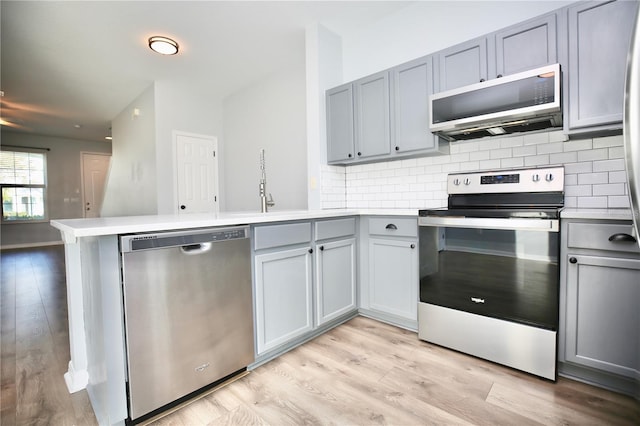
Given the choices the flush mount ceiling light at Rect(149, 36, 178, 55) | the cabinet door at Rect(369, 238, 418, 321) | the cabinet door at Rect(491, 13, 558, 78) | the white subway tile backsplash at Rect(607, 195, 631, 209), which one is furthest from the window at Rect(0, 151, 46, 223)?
the white subway tile backsplash at Rect(607, 195, 631, 209)

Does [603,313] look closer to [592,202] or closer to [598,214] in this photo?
[598,214]

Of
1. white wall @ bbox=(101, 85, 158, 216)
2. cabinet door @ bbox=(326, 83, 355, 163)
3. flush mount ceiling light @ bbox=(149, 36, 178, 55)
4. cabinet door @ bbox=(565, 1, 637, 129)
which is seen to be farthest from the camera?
white wall @ bbox=(101, 85, 158, 216)

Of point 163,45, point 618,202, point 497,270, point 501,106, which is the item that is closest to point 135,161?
point 163,45

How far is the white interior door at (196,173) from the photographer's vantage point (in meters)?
4.59

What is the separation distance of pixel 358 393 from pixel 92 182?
31.0 feet

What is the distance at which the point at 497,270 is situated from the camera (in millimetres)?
1841

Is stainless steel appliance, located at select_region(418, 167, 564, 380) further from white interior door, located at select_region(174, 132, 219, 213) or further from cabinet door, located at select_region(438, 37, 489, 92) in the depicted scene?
white interior door, located at select_region(174, 132, 219, 213)

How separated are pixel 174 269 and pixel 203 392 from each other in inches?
27.9

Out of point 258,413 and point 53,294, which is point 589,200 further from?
point 53,294

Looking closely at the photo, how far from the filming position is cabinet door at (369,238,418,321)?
2312 mm

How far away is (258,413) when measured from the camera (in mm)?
1456

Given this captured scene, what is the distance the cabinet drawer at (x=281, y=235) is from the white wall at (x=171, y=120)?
10.3 ft

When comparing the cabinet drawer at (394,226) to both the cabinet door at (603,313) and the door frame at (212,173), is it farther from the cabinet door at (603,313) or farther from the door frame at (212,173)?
the door frame at (212,173)

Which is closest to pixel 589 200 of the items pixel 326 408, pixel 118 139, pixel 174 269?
pixel 326 408
